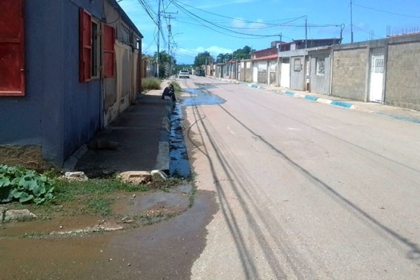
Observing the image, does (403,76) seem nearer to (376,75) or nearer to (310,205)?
(376,75)

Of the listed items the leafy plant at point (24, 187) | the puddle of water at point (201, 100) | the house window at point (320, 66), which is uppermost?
the house window at point (320, 66)

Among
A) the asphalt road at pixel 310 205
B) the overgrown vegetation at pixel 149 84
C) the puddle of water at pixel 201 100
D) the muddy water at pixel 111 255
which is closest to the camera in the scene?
the muddy water at pixel 111 255

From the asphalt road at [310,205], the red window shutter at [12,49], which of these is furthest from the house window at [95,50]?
the red window shutter at [12,49]

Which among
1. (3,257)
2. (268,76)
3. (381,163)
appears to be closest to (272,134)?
(381,163)

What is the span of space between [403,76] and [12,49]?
67.2 feet

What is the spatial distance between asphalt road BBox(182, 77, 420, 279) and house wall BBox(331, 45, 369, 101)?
51.5 feet

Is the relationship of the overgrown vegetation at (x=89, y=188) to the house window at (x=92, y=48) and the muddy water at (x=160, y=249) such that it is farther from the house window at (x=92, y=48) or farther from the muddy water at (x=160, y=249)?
the house window at (x=92, y=48)

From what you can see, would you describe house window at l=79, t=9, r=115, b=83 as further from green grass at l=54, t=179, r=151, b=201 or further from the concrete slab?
green grass at l=54, t=179, r=151, b=201

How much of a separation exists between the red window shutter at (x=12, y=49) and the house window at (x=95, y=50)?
394 cm

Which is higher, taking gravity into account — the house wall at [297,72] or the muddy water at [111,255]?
the house wall at [297,72]

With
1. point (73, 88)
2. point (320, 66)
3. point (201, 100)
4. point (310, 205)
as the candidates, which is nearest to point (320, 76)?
point (320, 66)

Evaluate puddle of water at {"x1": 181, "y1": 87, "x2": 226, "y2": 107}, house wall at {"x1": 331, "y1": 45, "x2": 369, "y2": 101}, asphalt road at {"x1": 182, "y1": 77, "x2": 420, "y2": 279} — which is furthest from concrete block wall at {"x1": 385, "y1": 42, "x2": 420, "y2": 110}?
asphalt road at {"x1": 182, "y1": 77, "x2": 420, "y2": 279}

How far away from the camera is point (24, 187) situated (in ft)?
21.5

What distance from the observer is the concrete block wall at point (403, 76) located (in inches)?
882
